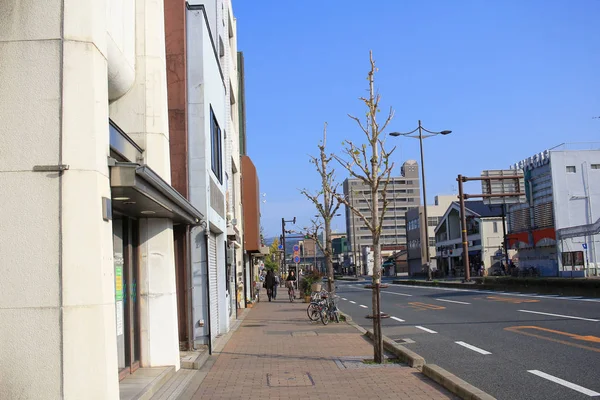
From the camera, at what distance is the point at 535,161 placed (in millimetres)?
51938

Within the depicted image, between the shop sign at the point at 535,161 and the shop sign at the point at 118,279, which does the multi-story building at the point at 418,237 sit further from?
the shop sign at the point at 118,279

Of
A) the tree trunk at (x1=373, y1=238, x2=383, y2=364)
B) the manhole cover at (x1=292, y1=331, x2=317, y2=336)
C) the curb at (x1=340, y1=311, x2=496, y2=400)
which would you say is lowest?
the manhole cover at (x1=292, y1=331, x2=317, y2=336)

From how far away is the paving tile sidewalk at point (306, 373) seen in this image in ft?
28.9

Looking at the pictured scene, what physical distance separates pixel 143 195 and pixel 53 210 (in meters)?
1.79

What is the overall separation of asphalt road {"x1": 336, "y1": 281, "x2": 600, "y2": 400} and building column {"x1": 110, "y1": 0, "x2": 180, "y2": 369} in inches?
189

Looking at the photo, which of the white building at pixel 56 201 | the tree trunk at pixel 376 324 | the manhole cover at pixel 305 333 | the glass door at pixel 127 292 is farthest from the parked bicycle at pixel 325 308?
the white building at pixel 56 201

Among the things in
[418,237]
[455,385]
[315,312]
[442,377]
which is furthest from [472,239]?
[455,385]

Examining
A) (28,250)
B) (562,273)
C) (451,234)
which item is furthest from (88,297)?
(451,234)

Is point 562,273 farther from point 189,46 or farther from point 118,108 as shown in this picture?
point 118,108

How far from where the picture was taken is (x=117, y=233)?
32.9 feet

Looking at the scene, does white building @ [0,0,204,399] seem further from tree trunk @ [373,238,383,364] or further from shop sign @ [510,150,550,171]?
shop sign @ [510,150,550,171]

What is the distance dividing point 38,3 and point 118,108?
3.98 metres

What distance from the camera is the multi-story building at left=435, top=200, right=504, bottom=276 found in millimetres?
77250

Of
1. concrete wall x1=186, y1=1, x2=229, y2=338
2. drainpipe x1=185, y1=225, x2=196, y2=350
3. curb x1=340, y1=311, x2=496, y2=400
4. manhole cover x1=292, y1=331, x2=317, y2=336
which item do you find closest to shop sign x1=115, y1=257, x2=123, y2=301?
Result: drainpipe x1=185, y1=225, x2=196, y2=350
